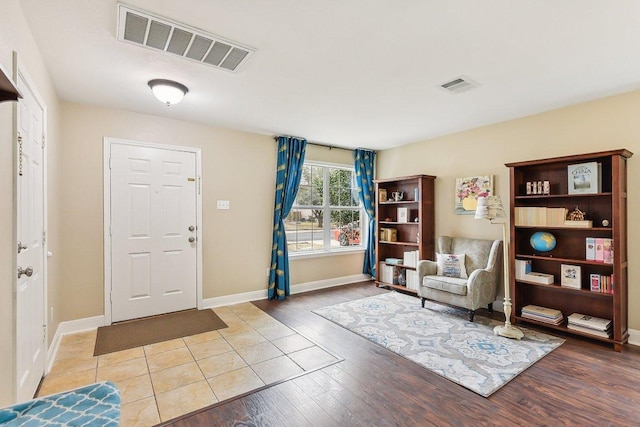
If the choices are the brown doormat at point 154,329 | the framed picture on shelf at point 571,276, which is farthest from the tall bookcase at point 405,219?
the brown doormat at point 154,329

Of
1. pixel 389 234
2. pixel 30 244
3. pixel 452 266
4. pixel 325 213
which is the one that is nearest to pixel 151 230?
pixel 30 244

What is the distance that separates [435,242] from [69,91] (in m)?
4.86

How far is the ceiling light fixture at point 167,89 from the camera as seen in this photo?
9.21 ft

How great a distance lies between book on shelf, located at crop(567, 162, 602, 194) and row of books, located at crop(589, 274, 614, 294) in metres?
0.82

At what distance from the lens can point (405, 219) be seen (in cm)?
504

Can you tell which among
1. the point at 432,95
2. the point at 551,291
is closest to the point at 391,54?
the point at 432,95

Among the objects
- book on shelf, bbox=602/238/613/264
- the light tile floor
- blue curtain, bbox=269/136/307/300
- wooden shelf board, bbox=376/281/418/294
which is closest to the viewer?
the light tile floor

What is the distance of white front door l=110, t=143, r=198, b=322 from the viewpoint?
3645mm

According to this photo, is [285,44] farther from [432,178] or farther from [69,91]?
[432,178]

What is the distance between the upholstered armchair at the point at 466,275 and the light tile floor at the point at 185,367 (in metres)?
1.78

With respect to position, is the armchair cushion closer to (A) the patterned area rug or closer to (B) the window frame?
(A) the patterned area rug

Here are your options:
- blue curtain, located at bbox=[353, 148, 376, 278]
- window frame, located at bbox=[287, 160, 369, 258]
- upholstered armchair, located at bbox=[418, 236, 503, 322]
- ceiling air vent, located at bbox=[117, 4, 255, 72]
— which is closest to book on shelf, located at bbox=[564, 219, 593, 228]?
upholstered armchair, located at bbox=[418, 236, 503, 322]

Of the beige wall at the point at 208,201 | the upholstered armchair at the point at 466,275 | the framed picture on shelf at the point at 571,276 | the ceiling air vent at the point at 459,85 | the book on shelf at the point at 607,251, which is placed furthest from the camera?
the upholstered armchair at the point at 466,275

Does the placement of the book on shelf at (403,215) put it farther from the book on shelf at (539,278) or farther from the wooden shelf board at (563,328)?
the wooden shelf board at (563,328)
